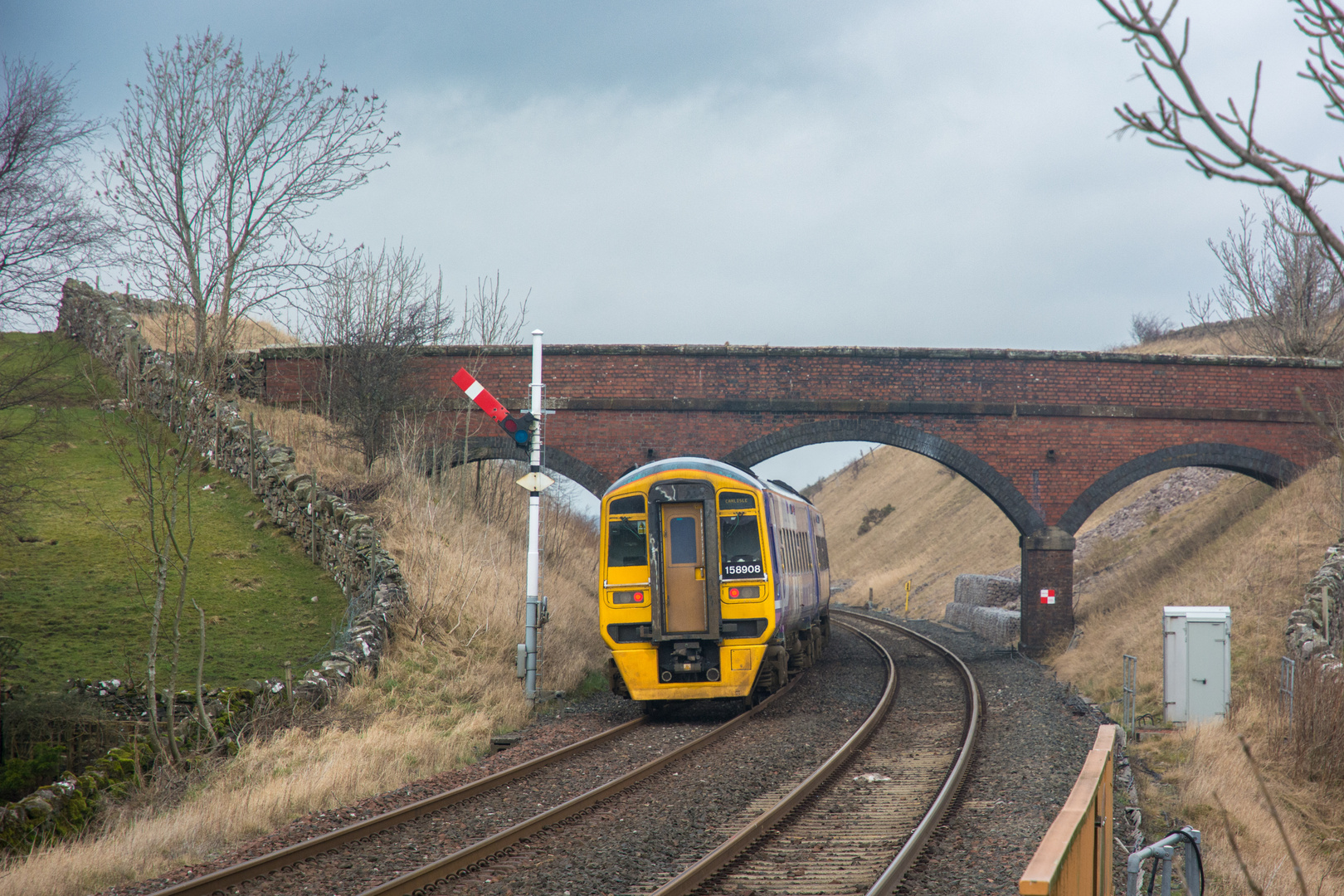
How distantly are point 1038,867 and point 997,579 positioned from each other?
28.9 meters

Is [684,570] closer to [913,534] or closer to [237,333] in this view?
[237,333]

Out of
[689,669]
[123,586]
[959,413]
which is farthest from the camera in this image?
[959,413]

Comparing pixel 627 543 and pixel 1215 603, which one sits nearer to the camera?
pixel 627 543

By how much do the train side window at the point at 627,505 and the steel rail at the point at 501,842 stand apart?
11.9 ft

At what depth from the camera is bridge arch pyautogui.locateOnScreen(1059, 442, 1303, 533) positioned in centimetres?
2230

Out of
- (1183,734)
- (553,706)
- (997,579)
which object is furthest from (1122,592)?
(553,706)

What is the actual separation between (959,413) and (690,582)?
443 inches

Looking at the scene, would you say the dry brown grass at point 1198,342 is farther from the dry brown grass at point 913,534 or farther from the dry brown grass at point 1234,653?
the dry brown grass at point 1234,653

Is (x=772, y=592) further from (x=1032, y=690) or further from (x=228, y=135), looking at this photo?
(x=228, y=135)

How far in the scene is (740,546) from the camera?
519 inches

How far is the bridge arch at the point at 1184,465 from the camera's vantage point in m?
22.3

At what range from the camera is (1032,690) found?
16094 mm

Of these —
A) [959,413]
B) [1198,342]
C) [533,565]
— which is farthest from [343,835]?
[1198,342]

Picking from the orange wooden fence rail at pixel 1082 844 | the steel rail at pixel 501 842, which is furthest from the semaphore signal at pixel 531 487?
the orange wooden fence rail at pixel 1082 844
